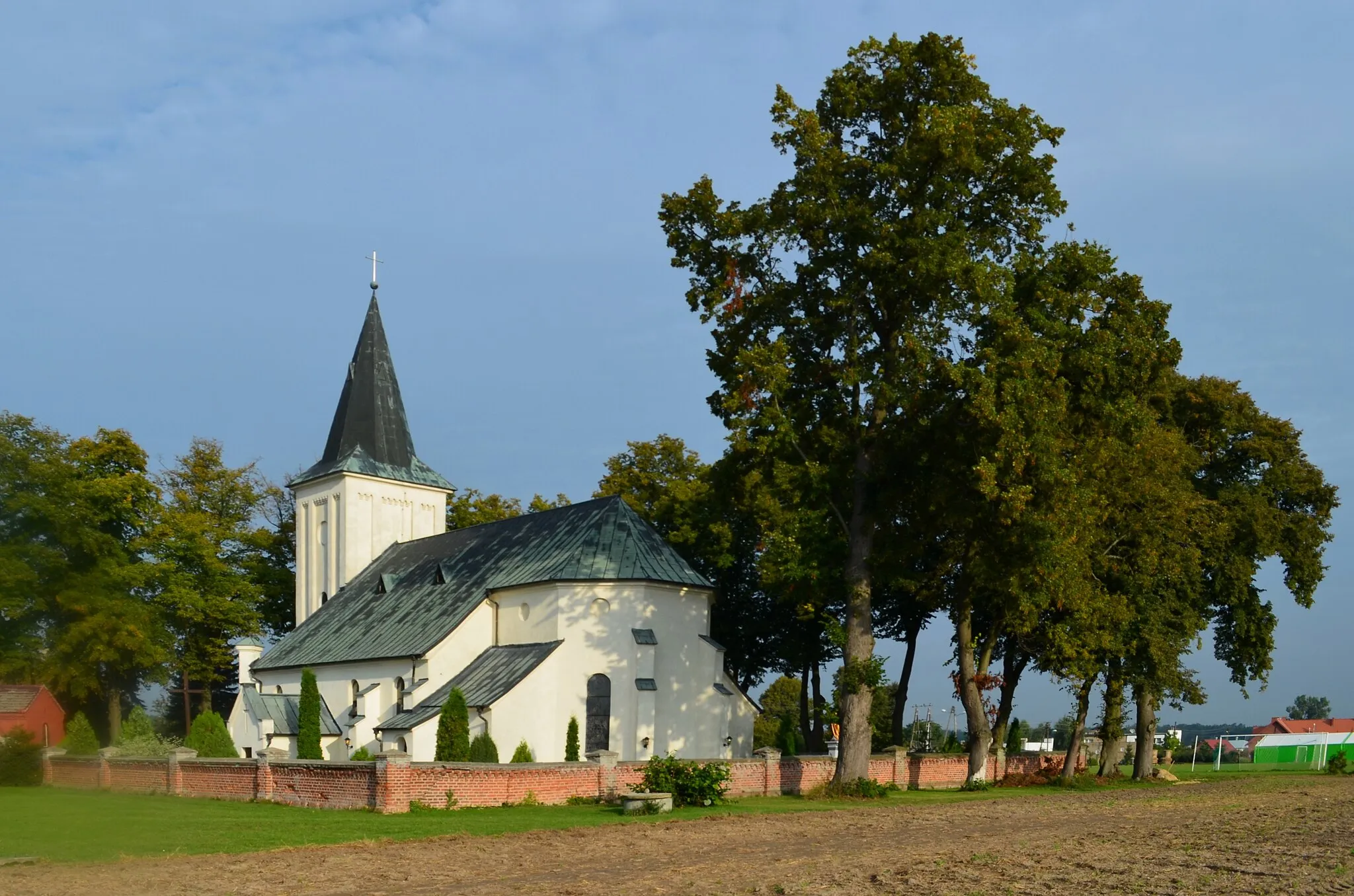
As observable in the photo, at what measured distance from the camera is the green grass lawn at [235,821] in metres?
3.97

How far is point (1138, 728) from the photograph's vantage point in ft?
146

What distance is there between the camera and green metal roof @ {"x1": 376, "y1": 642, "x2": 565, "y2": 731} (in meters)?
36.9

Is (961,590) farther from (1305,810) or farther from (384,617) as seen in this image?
(384,617)

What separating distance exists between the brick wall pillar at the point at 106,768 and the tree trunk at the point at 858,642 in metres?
26.5

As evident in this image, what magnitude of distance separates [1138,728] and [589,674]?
20758 millimetres

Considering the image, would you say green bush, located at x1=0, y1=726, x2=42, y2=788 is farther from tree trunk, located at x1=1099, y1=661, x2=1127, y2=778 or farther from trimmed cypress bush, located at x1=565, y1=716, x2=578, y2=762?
tree trunk, located at x1=1099, y1=661, x2=1127, y2=778

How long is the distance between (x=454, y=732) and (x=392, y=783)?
9778 mm

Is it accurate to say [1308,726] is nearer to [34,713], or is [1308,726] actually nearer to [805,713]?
[805,713]

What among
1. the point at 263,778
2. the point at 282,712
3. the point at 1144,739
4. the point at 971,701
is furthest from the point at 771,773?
the point at 282,712

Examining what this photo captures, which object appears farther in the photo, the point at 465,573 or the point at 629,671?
the point at 465,573

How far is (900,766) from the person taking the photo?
117 feet

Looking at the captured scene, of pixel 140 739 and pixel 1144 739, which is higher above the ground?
pixel 140 739

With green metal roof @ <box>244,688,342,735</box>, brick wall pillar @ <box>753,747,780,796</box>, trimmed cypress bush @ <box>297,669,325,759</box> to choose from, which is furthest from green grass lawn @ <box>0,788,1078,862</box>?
green metal roof @ <box>244,688,342,735</box>

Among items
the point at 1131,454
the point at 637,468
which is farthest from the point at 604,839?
the point at 637,468
